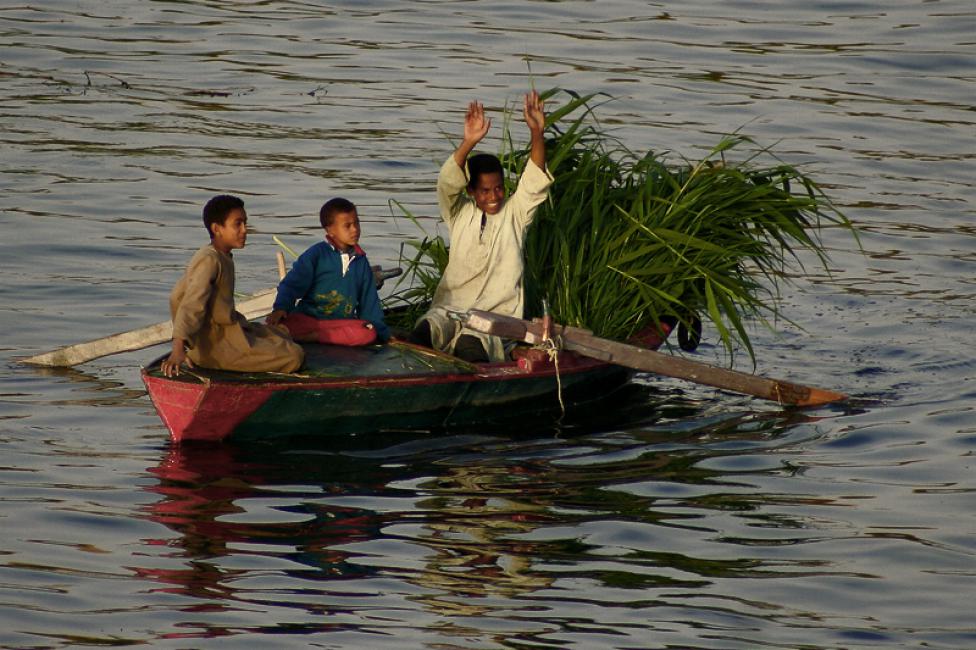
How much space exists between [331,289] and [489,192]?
866 mm

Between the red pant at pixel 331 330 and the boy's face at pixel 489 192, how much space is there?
790mm

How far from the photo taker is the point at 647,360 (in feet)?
25.4

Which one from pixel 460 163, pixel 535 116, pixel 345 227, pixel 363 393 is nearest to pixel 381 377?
pixel 363 393

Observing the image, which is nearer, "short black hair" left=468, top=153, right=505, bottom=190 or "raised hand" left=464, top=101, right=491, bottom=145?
"raised hand" left=464, top=101, right=491, bottom=145

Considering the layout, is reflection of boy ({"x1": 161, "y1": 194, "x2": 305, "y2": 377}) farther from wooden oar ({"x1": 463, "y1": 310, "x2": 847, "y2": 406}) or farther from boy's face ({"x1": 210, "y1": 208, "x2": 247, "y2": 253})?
wooden oar ({"x1": 463, "y1": 310, "x2": 847, "y2": 406})

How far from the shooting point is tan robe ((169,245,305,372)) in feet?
22.1

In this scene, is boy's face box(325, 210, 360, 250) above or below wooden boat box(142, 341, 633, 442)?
above

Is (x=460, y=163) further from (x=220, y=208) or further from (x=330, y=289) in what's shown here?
(x=220, y=208)

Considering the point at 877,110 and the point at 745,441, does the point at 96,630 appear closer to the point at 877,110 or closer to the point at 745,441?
the point at 745,441

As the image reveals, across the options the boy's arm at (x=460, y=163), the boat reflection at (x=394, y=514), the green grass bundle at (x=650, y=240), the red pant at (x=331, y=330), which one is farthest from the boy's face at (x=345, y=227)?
the green grass bundle at (x=650, y=240)

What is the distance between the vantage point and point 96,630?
5250 millimetres

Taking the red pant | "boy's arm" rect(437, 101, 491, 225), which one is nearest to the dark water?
the red pant

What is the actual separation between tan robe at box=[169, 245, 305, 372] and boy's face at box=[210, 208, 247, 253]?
5 centimetres

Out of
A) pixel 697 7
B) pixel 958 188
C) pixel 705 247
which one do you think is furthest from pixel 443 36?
pixel 705 247
